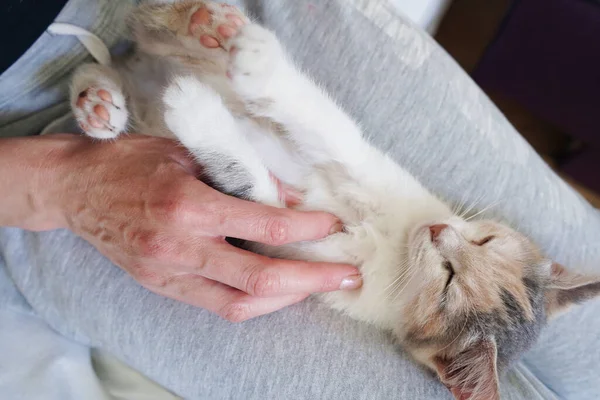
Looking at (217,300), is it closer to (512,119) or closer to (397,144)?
(397,144)

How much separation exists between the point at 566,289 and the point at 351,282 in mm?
505

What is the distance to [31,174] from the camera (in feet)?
3.12

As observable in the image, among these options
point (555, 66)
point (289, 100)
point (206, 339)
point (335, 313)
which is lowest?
point (206, 339)

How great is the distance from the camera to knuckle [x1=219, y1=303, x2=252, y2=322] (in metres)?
0.90

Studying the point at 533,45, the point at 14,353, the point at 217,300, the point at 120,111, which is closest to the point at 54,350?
the point at 14,353

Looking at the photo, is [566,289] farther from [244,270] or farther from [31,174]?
[31,174]

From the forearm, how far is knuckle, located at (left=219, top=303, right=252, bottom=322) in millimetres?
410

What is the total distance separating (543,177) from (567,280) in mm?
265

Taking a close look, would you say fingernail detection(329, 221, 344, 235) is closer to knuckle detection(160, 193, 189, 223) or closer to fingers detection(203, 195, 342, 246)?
fingers detection(203, 195, 342, 246)

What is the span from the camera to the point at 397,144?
3.84 feet

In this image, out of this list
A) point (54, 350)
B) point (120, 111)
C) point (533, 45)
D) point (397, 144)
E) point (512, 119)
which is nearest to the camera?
point (120, 111)

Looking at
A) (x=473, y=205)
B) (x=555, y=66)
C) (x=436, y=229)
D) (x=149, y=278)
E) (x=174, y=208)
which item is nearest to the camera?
(x=174, y=208)

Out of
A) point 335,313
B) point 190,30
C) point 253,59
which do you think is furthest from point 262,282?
point 190,30

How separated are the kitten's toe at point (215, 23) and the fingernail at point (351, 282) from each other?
1.76 feet
